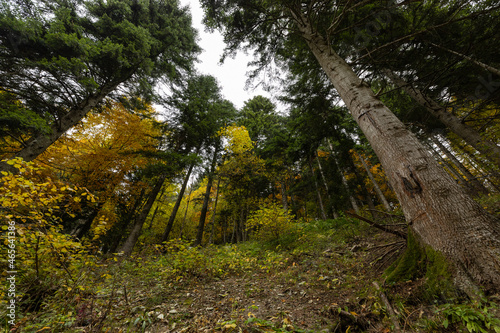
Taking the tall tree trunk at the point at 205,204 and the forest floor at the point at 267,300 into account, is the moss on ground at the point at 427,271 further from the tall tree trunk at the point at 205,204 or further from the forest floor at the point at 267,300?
the tall tree trunk at the point at 205,204

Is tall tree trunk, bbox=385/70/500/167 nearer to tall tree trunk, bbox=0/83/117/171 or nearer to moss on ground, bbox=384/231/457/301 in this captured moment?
moss on ground, bbox=384/231/457/301

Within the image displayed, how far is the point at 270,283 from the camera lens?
4.08 metres

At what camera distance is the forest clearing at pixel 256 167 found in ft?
6.21

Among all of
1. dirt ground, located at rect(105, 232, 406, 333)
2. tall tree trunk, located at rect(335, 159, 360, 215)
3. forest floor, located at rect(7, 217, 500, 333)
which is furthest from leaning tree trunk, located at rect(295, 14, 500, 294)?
tall tree trunk, located at rect(335, 159, 360, 215)

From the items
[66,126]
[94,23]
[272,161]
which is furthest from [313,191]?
[94,23]

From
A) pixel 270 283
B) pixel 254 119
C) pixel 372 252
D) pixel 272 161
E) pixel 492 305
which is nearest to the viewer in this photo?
pixel 492 305

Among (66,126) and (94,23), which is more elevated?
(94,23)

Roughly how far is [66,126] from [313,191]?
14.1m

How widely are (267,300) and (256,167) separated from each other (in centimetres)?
1047

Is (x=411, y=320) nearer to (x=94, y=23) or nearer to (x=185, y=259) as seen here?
(x=185, y=259)

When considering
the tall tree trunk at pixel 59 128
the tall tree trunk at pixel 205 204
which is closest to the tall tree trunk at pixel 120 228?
the tall tree trunk at pixel 205 204

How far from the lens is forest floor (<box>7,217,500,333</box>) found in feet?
5.63

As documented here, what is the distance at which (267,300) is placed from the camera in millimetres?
3203

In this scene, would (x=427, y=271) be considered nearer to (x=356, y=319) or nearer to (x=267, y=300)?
(x=356, y=319)
